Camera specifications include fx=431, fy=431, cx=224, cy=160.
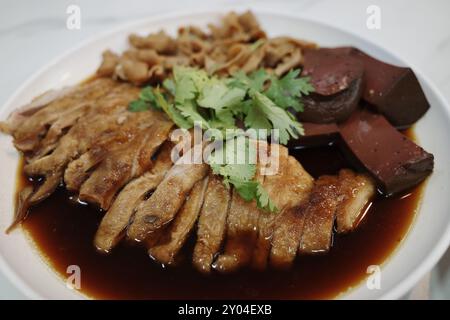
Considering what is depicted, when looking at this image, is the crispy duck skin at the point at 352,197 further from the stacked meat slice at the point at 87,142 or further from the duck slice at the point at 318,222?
A: the stacked meat slice at the point at 87,142

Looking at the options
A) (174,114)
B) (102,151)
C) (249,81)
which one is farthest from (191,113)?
(102,151)

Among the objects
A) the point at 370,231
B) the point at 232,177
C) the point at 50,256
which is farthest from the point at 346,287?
the point at 50,256

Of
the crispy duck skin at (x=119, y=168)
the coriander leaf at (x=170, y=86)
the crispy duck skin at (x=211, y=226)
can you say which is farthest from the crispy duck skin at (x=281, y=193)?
the coriander leaf at (x=170, y=86)

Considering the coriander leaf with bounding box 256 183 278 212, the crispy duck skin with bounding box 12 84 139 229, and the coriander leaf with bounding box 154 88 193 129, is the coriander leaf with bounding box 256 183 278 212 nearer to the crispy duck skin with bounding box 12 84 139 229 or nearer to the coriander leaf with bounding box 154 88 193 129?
the coriander leaf with bounding box 154 88 193 129

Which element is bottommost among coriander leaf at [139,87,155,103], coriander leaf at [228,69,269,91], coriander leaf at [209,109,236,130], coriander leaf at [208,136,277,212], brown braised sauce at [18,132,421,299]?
brown braised sauce at [18,132,421,299]

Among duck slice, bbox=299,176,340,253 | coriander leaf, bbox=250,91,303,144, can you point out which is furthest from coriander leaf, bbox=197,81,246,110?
duck slice, bbox=299,176,340,253

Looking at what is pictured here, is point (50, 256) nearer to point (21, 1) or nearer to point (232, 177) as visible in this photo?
point (232, 177)

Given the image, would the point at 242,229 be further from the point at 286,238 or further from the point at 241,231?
the point at 286,238
